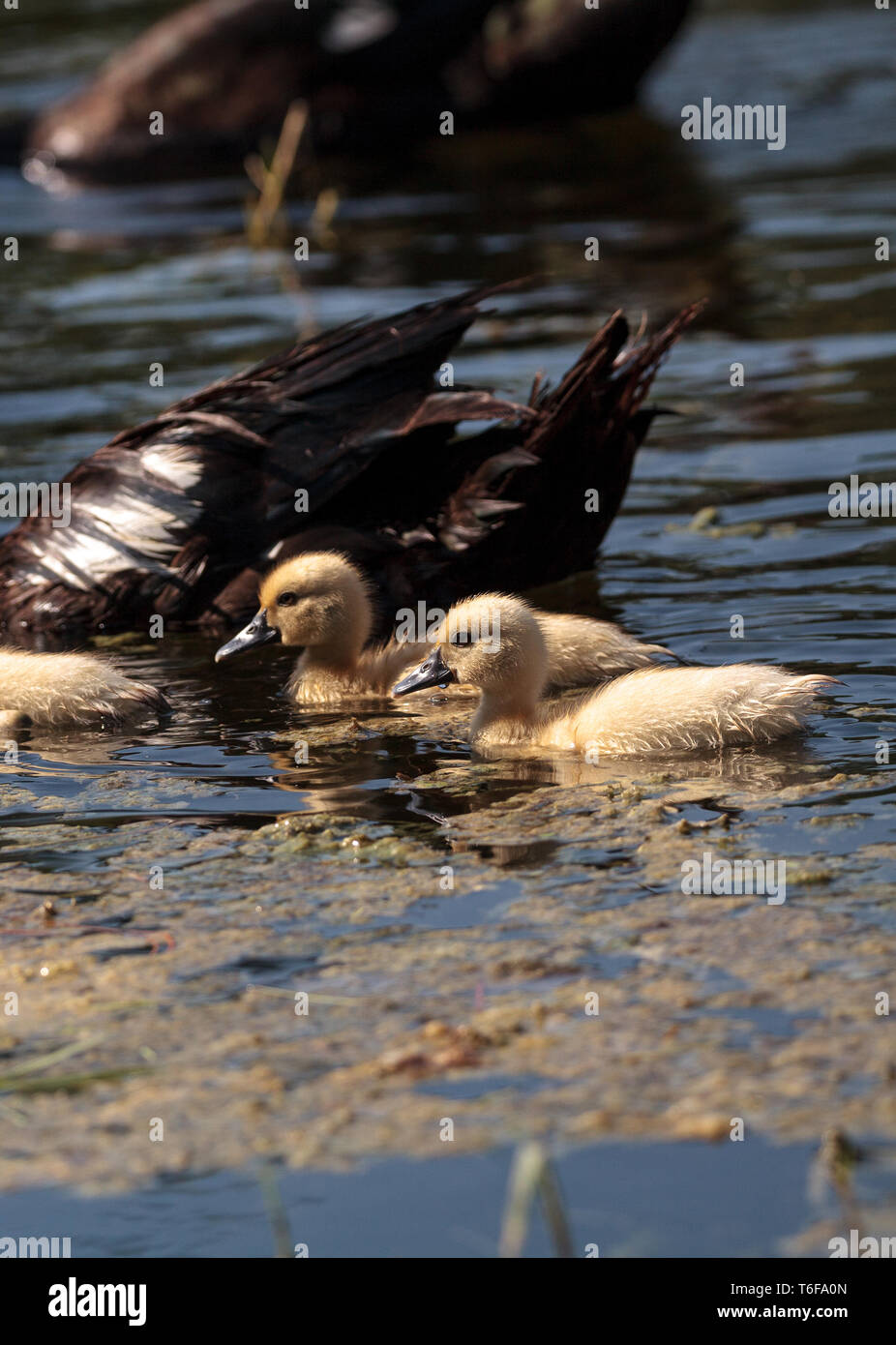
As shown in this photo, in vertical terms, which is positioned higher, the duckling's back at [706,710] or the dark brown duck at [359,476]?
the dark brown duck at [359,476]

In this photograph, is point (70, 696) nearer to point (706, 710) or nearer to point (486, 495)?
point (486, 495)

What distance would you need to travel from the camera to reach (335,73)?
16297 millimetres

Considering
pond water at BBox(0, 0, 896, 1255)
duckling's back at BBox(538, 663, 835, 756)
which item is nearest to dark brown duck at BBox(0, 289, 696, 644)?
pond water at BBox(0, 0, 896, 1255)

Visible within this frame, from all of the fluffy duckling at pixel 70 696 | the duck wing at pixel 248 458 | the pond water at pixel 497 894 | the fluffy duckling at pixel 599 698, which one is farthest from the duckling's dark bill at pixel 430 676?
the duck wing at pixel 248 458

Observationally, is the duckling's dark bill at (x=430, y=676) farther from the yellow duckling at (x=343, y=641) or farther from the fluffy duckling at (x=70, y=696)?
the fluffy duckling at (x=70, y=696)

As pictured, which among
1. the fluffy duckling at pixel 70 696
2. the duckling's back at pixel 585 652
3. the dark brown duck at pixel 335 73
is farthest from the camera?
the dark brown duck at pixel 335 73

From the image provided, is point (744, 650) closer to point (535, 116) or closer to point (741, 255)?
point (741, 255)

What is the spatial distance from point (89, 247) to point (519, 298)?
12.7 ft

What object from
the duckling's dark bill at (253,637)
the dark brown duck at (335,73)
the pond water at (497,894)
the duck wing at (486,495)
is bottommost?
the pond water at (497,894)

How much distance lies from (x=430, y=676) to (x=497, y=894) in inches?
62.9

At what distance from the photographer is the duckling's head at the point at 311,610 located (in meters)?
6.72

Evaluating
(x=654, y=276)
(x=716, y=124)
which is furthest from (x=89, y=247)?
(x=716, y=124)

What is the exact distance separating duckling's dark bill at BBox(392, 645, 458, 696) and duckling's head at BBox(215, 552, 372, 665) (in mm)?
530

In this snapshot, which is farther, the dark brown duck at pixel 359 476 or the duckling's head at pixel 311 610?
the dark brown duck at pixel 359 476
